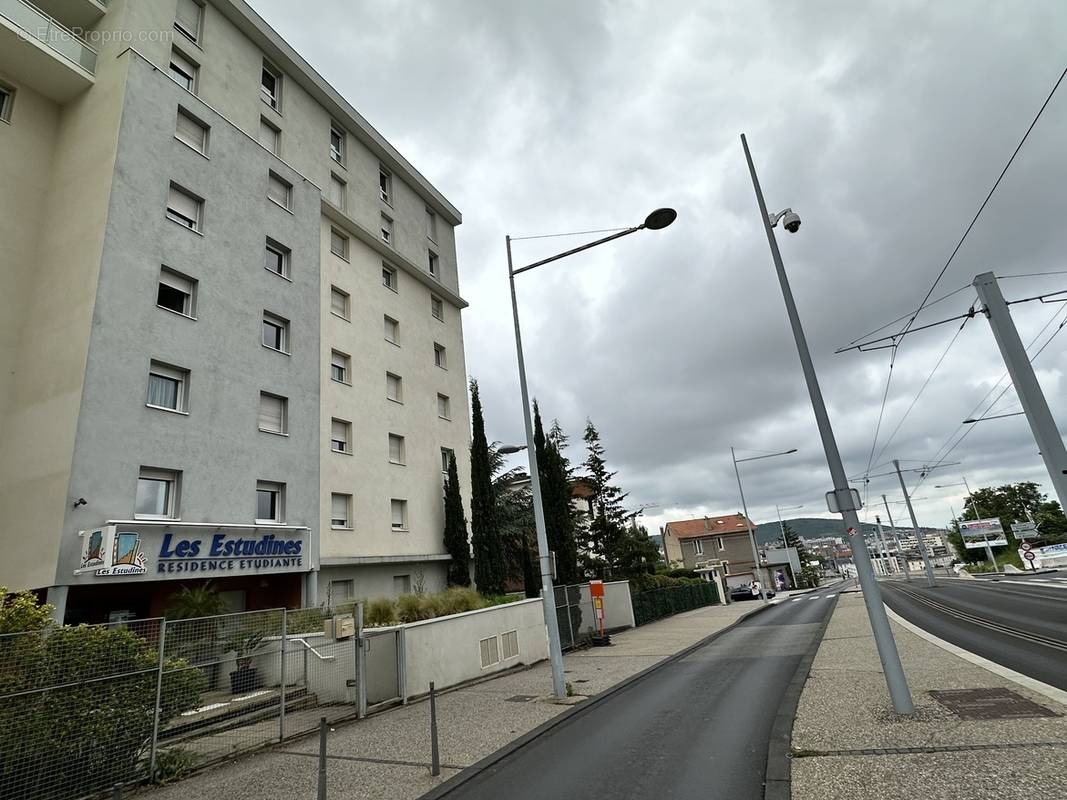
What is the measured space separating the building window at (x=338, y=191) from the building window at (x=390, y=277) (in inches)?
128

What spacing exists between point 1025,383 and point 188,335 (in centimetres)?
1971

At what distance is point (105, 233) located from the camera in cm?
1447

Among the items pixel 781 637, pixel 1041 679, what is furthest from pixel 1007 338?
pixel 781 637

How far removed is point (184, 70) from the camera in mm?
18984

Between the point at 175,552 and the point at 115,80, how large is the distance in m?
14.1

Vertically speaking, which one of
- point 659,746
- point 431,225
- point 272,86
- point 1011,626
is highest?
point 272,86

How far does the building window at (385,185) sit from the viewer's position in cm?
2748

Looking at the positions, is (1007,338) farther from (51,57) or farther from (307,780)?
(51,57)

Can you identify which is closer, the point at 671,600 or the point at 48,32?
the point at 48,32

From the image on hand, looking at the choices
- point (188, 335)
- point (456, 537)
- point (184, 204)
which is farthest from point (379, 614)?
point (184, 204)

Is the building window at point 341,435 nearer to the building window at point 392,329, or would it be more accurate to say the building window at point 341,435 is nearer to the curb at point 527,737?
the building window at point 392,329

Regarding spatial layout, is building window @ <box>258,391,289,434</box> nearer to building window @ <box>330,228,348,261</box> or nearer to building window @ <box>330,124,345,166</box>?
building window @ <box>330,228,348,261</box>

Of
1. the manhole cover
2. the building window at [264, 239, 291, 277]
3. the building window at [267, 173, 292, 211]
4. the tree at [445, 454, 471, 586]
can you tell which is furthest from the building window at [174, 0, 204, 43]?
the manhole cover

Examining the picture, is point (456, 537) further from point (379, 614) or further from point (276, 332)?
point (276, 332)
